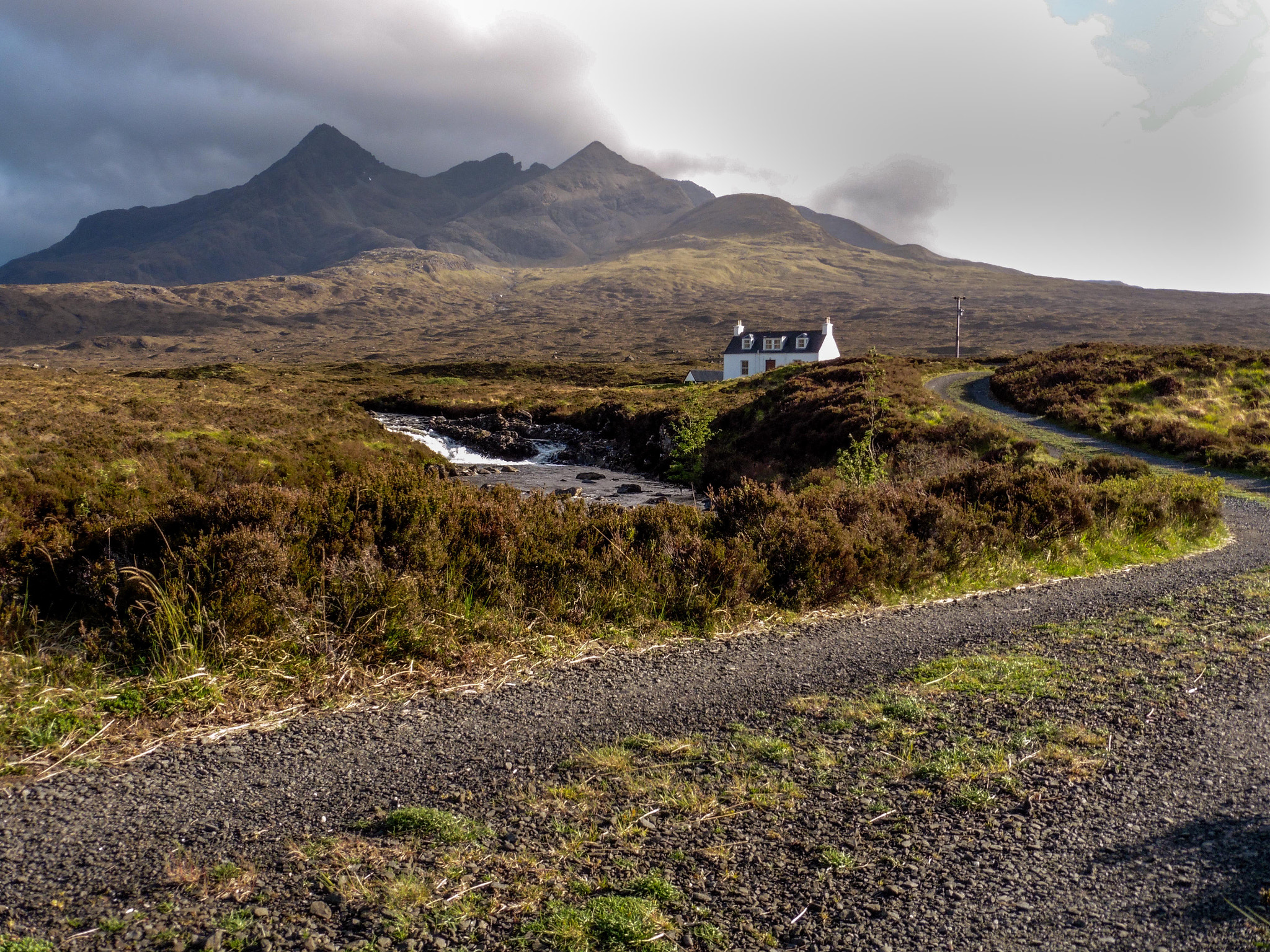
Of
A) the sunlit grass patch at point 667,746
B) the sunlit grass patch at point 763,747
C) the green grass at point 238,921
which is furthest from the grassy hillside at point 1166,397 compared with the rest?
the green grass at point 238,921

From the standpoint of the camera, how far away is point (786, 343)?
3172 inches

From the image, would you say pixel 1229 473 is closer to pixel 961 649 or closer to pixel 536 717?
pixel 961 649

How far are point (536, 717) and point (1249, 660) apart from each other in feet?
21.4

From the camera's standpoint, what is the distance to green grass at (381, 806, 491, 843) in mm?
3805

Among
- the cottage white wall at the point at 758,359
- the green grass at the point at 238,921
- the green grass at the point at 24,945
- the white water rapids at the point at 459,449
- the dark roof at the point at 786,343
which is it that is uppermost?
the dark roof at the point at 786,343

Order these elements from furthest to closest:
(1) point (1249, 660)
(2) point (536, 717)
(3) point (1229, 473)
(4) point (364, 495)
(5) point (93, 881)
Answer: (3) point (1229, 473) < (4) point (364, 495) < (1) point (1249, 660) < (2) point (536, 717) < (5) point (93, 881)

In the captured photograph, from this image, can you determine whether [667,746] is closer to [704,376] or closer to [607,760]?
[607,760]

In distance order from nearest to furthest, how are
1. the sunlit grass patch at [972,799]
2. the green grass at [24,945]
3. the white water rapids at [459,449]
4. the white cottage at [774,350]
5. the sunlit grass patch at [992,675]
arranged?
the green grass at [24,945], the sunlit grass patch at [972,799], the sunlit grass patch at [992,675], the white water rapids at [459,449], the white cottage at [774,350]

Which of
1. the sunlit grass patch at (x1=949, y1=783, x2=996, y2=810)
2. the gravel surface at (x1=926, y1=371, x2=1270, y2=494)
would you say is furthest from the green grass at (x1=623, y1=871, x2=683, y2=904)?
the gravel surface at (x1=926, y1=371, x2=1270, y2=494)

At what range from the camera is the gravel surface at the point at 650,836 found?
317cm

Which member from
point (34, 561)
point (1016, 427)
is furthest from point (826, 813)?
point (1016, 427)

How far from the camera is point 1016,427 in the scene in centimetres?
2845

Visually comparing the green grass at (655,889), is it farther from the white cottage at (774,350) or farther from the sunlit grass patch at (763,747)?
the white cottage at (774,350)

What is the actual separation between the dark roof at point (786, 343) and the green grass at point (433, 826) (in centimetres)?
7815
